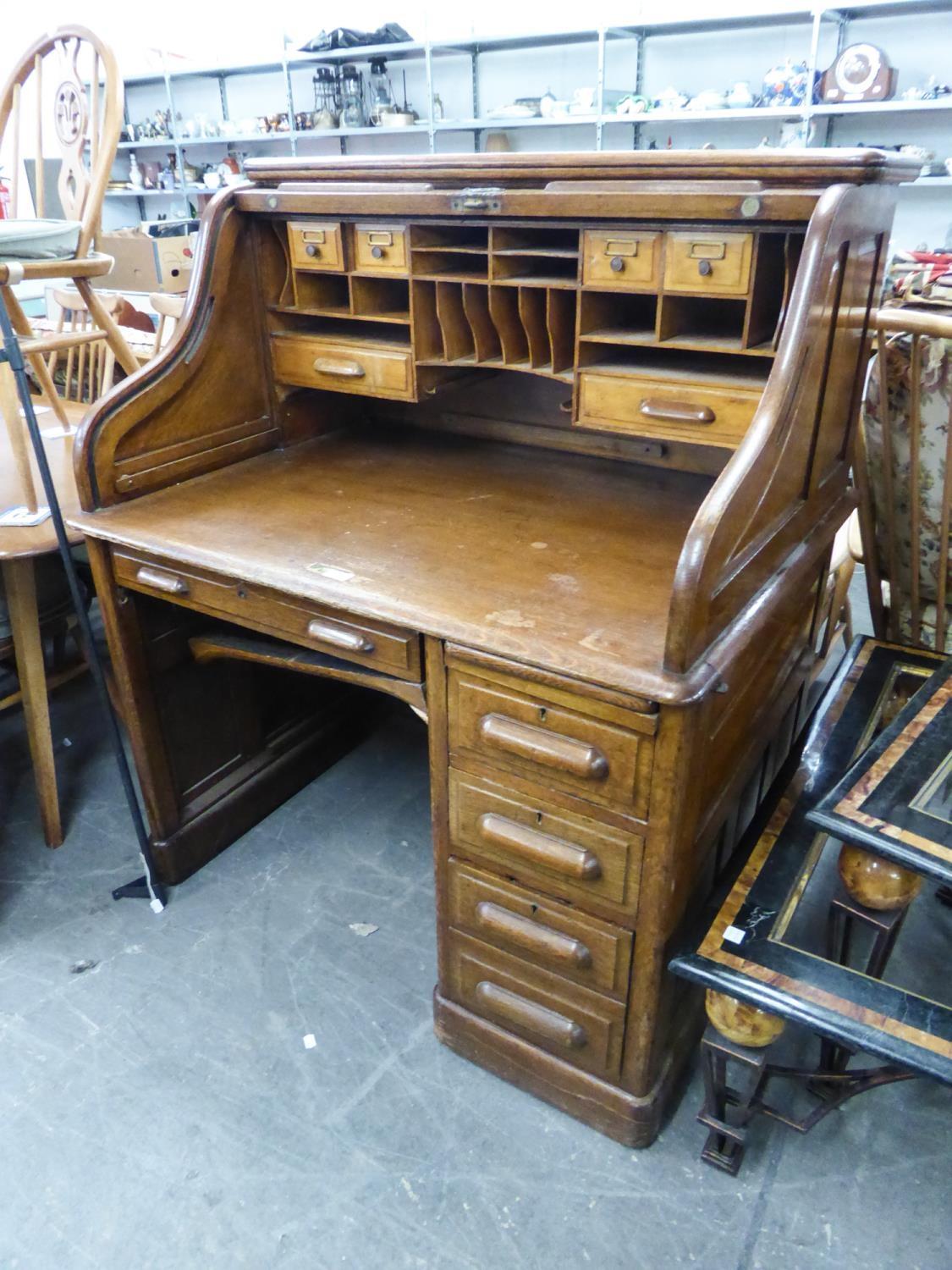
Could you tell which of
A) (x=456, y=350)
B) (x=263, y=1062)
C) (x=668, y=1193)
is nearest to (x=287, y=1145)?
(x=263, y=1062)

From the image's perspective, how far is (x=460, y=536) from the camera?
4.73 ft

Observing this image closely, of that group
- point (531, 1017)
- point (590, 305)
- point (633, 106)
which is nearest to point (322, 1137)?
point (531, 1017)

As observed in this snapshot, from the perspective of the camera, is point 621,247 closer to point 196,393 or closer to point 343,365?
point 343,365

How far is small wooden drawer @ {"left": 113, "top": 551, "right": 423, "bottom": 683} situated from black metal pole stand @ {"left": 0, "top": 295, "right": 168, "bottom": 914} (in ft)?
0.33

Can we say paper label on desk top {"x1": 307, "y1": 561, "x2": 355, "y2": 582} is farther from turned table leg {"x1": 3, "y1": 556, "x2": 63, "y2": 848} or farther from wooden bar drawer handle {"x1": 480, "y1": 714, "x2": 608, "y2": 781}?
turned table leg {"x1": 3, "y1": 556, "x2": 63, "y2": 848}

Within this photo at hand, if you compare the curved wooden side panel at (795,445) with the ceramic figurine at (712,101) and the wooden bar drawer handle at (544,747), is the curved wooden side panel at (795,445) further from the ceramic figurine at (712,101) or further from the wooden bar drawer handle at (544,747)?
the ceramic figurine at (712,101)

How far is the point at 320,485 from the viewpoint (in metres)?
1.66

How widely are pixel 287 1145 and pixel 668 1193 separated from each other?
59cm

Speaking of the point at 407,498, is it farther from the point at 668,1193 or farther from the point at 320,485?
the point at 668,1193

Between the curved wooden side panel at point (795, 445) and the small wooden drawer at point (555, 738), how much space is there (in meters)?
0.13

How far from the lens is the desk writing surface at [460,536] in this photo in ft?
3.81

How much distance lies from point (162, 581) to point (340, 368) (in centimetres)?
51

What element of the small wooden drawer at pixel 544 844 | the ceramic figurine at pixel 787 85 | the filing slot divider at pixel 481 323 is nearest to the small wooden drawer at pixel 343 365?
the filing slot divider at pixel 481 323

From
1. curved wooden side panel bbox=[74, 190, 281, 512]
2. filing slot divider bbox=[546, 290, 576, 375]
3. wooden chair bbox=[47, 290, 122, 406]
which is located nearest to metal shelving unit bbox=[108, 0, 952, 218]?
wooden chair bbox=[47, 290, 122, 406]
